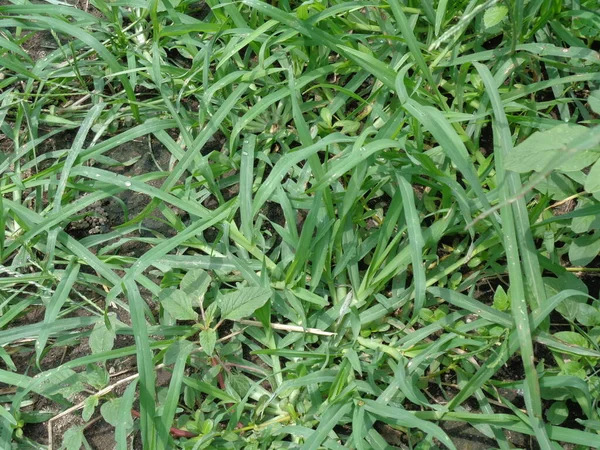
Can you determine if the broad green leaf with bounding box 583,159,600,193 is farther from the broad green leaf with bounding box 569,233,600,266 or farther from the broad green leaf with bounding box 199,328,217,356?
the broad green leaf with bounding box 199,328,217,356

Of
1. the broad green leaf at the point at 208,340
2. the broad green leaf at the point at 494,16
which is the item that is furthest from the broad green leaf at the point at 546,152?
the broad green leaf at the point at 208,340

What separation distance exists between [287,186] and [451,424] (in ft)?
2.37

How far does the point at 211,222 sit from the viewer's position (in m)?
1.51

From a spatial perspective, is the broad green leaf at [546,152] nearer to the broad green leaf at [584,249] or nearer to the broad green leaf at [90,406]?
the broad green leaf at [584,249]

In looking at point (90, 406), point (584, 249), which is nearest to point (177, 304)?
point (90, 406)

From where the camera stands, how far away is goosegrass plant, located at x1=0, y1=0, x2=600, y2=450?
137 cm

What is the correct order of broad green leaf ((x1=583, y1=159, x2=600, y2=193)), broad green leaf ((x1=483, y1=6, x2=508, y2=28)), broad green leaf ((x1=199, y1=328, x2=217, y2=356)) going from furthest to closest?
broad green leaf ((x1=483, y1=6, x2=508, y2=28))
broad green leaf ((x1=199, y1=328, x2=217, y2=356))
broad green leaf ((x1=583, y1=159, x2=600, y2=193))

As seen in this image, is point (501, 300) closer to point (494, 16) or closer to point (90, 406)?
point (494, 16)

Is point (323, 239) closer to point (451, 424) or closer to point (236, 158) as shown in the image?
point (236, 158)

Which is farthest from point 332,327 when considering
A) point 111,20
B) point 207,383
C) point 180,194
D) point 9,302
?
point 111,20

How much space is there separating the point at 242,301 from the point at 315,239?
0.24m

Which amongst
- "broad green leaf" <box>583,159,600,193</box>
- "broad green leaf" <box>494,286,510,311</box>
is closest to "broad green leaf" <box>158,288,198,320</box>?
"broad green leaf" <box>494,286,510,311</box>

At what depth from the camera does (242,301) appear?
1399mm

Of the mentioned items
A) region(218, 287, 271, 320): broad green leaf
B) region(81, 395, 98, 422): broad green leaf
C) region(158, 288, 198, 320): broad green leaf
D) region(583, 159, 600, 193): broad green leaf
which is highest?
region(583, 159, 600, 193): broad green leaf
